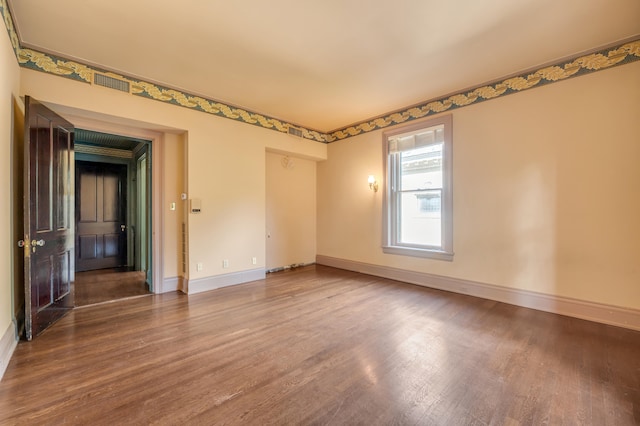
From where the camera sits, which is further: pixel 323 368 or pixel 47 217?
pixel 47 217

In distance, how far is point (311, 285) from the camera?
454 cm

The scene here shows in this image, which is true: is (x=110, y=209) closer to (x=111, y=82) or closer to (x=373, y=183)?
(x=111, y=82)

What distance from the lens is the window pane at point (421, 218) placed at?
4.44 metres

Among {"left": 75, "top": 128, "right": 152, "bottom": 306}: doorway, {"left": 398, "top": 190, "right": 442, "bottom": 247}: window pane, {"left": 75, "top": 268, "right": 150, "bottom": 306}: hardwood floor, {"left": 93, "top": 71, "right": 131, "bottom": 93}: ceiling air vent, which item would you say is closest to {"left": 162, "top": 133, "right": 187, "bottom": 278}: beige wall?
{"left": 75, "top": 268, "right": 150, "bottom": 306}: hardwood floor

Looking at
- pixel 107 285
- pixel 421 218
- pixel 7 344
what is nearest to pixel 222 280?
pixel 107 285

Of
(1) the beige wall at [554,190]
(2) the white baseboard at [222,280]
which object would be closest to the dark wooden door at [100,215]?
(2) the white baseboard at [222,280]

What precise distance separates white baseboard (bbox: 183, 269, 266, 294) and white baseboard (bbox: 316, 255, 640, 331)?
88.4 inches

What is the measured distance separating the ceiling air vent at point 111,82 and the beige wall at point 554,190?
4.68 m

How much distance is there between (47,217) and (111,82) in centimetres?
181

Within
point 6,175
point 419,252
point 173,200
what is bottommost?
point 419,252

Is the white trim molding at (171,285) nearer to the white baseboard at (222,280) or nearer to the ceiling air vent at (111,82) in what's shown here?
the white baseboard at (222,280)

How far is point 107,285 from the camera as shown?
4562 millimetres

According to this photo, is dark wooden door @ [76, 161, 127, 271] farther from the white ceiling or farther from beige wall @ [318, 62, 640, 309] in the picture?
beige wall @ [318, 62, 640, 309]

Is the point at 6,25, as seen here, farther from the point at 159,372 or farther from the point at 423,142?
the point at 423,142
